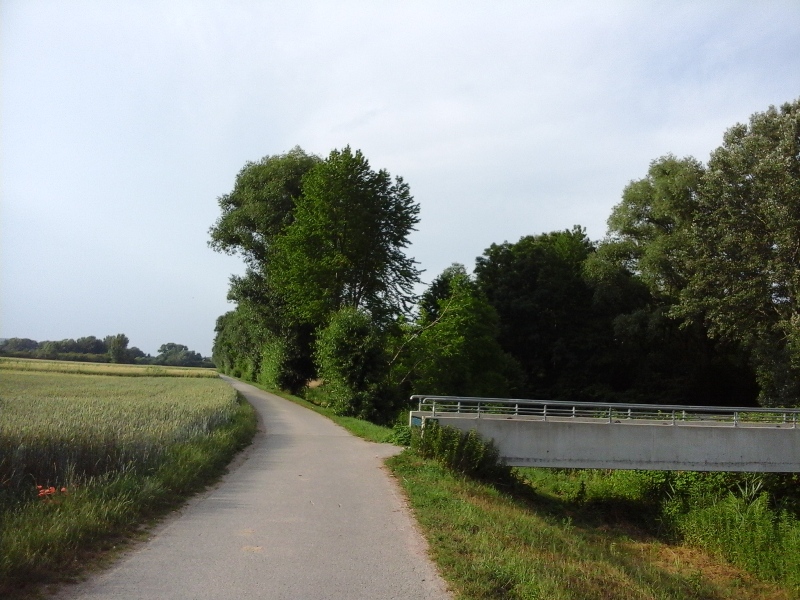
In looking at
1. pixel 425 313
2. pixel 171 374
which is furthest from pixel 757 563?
pixel 171 374

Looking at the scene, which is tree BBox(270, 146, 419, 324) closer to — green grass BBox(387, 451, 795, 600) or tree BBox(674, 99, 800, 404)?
tree BBox(674, 99, 800, 404)

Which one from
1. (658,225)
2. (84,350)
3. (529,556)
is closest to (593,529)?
(529,556)

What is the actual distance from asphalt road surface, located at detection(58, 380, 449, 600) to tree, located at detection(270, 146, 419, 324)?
71.3 feet

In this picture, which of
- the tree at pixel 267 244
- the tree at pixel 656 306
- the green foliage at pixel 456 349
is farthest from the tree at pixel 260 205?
the tree at pixel 656 306

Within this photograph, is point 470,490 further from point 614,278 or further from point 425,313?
point 614,278

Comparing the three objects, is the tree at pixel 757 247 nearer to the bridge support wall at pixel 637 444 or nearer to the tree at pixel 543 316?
→ the bridge support wall at pixel 637 444

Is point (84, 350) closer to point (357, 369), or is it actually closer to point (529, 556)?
point (357, 369)

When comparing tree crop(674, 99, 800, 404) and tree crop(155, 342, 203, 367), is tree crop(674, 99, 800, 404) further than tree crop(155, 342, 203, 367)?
No

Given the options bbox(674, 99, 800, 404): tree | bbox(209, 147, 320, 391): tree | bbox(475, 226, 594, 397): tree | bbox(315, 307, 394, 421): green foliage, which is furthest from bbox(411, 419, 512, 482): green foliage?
bbox(475, 226, 594, 397): tree

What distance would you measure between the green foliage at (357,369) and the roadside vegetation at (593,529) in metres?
7.94

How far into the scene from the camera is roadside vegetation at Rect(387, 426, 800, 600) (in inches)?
305

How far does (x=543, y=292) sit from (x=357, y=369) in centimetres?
2601

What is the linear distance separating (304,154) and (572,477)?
30580 millimetres

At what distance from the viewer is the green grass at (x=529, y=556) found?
283 inches
